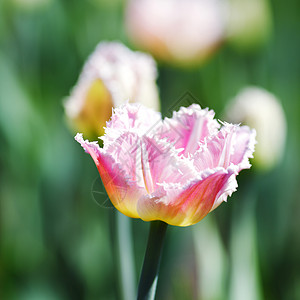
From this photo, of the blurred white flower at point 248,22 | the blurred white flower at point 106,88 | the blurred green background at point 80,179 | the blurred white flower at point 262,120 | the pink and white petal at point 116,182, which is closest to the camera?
the pink and white petal at point 116,182

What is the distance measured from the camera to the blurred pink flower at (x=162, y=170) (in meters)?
0.30

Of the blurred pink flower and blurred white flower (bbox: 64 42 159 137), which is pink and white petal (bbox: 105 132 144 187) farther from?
blurred white flower (bbox: 64 42 159 137)

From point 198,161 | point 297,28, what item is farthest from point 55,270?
point 297,28

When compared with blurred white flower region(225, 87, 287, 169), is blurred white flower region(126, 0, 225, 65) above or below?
above

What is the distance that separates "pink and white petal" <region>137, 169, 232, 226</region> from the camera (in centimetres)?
30

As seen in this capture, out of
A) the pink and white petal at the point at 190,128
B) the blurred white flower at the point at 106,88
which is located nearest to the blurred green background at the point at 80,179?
the blurred white flower at the point at 106,88

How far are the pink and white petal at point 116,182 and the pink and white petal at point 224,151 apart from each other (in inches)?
1.7

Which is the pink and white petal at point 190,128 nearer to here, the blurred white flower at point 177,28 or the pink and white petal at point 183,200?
the pink and white petal at point 183,200

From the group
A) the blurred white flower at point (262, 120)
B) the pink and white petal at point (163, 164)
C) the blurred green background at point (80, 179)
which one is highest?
the pink and white petal at point (163, 164)

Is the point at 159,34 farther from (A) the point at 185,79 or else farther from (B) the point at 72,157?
(B) the point at 72,157

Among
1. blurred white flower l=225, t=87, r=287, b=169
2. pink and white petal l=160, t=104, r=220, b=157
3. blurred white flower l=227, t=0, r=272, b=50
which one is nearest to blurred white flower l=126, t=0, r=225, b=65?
blurred white flower l=227, t=0, r=272, b=50

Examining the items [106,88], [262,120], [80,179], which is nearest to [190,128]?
[106,88]

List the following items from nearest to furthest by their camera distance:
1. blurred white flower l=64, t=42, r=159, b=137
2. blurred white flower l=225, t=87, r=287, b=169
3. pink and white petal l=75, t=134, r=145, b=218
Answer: pink and white petal l=75, t=134, r=145, b=218, blurred white flower l=64, t=42, r=159, b=137, blurred white flower l=225, t=87, r=287, b=169

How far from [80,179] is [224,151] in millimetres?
712
